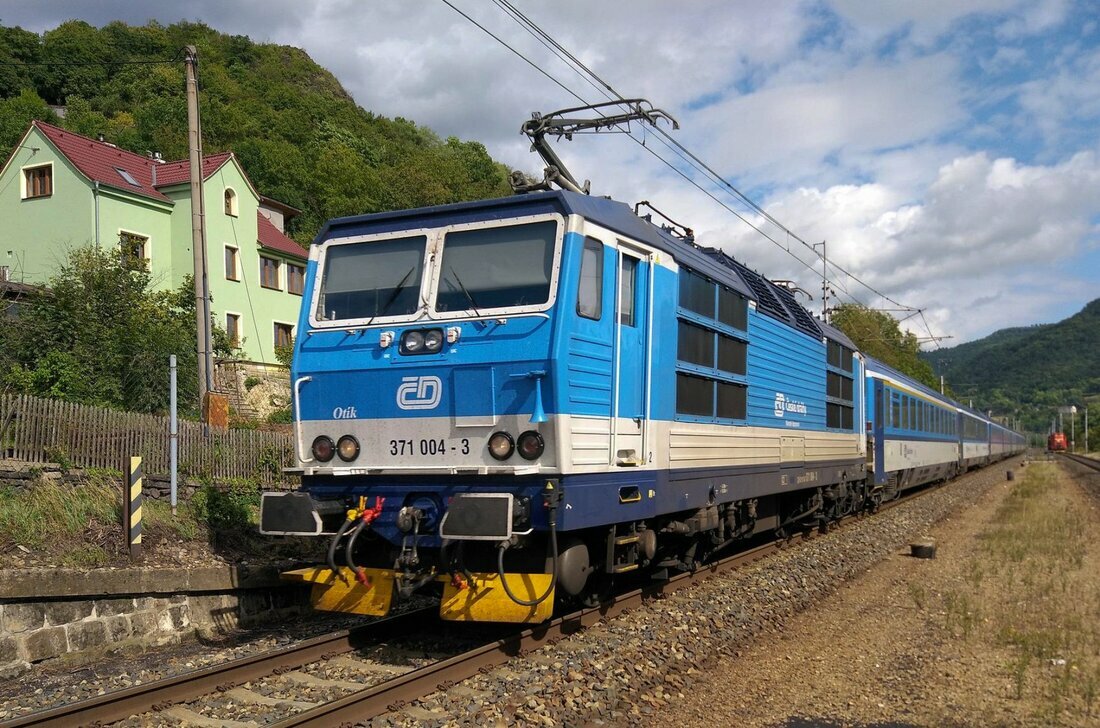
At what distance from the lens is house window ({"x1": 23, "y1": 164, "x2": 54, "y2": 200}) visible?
29656 mm

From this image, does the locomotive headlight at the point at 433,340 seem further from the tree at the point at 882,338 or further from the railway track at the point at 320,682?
the tree at the point at 882,338

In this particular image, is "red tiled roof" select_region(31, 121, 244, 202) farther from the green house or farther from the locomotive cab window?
the locomotive cab window

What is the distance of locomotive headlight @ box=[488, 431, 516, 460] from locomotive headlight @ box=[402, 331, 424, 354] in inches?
38.9

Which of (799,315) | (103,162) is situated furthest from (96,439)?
(103,162)

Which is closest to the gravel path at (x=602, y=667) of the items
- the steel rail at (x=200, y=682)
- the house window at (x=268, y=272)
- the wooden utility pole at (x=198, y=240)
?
the steel rail at (x=200, y=682)

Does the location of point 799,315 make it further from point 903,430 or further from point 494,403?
point 903,430

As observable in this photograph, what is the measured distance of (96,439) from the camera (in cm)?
1227

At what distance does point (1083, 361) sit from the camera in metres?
170

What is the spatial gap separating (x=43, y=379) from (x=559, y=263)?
13.5 meters

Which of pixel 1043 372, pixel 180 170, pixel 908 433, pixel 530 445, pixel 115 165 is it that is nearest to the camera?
pixel 530 445

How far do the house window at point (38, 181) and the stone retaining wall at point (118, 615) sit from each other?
1016 inches

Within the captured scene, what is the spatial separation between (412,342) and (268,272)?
98.4 feet

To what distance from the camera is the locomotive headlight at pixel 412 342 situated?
7.04 m

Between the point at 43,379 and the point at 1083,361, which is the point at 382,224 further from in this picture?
the point at 1083,361
